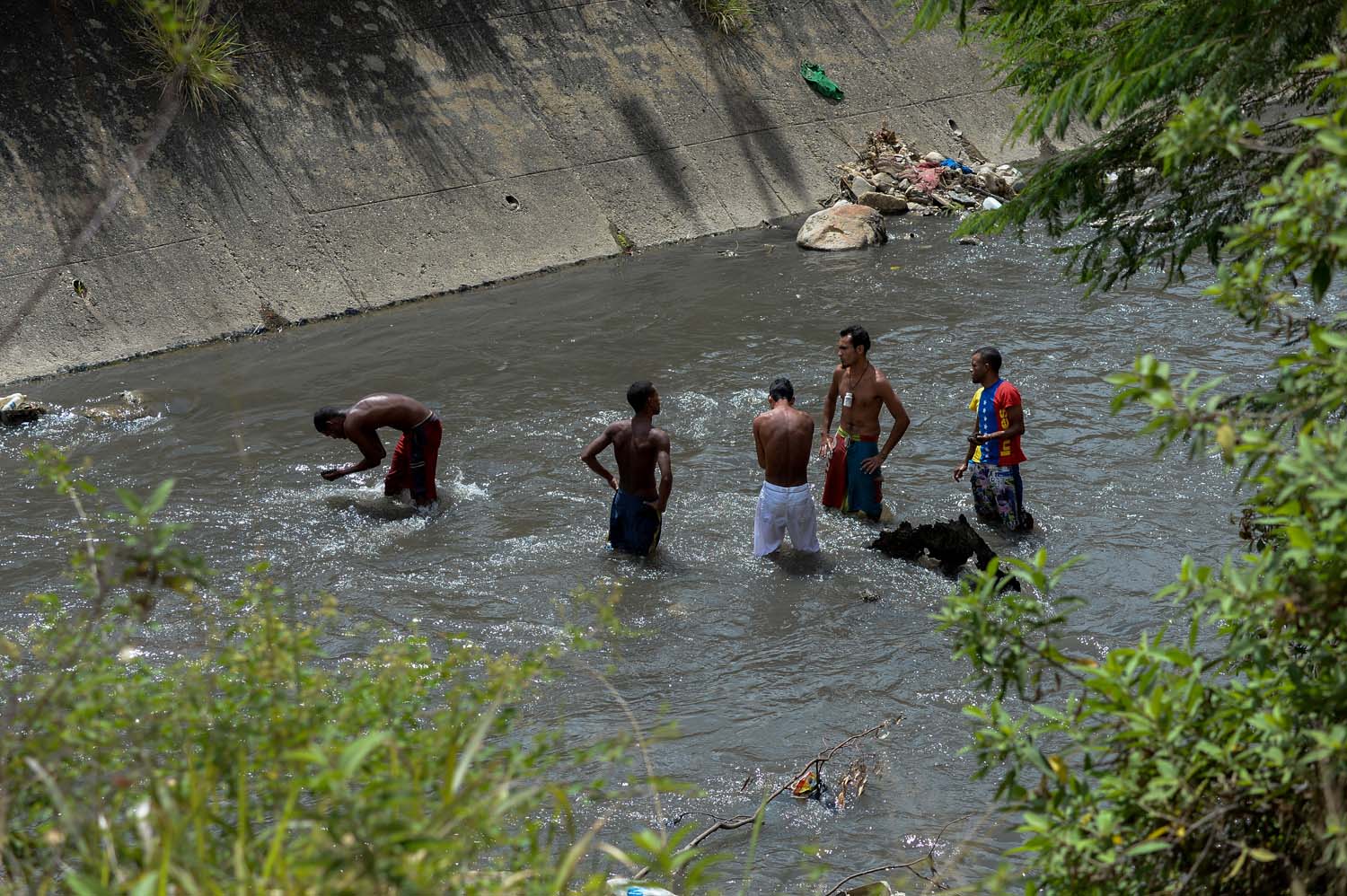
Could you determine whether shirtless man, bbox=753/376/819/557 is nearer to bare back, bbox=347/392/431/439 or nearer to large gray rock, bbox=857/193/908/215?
bare back, bbox=347/392/431/439

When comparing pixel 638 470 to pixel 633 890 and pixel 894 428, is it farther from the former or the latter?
pixel 633 890

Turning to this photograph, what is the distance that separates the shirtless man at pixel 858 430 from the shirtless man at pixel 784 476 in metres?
0.60

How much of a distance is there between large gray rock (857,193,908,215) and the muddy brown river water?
2.86 metres

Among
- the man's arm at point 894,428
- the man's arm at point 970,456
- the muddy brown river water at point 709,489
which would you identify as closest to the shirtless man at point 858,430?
the man's arm at point 894,428

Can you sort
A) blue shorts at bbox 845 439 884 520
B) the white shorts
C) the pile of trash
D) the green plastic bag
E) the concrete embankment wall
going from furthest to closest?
the green plastic bag
the pile of trash
the concrete embankment wall
blue shorts at bbox 845 439 884 520
the white shorts

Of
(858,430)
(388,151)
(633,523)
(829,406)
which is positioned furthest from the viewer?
(388,151)

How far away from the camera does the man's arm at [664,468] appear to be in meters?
8.13

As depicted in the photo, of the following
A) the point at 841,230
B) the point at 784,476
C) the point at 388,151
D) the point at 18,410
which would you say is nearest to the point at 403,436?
the point at 784,476

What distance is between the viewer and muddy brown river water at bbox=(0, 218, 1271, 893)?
20.8 ft

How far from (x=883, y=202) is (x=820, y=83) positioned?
10.0ft

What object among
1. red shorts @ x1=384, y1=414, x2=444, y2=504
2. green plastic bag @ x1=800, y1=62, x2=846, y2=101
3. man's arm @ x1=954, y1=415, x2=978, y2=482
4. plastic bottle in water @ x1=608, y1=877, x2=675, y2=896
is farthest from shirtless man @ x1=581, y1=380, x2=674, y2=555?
green plastic bag @ x1=800, y1=62, x2=846, y2=101

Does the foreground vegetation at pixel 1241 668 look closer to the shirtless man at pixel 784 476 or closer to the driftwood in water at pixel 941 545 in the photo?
the driftwood in water at pixel 941 545

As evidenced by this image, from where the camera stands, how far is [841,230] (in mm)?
17297

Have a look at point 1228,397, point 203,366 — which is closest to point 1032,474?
point 1228,397
